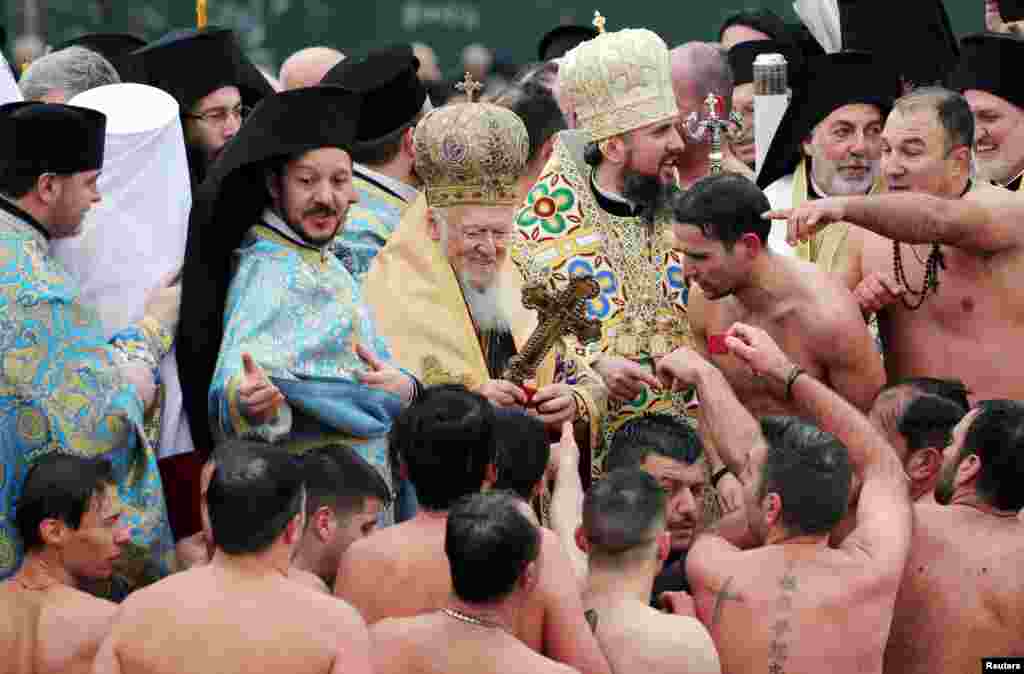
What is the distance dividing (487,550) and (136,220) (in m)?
2.13

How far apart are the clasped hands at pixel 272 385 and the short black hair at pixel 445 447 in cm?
64

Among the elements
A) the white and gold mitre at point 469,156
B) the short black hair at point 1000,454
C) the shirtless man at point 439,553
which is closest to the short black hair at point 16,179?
the shirtless man at point 439,553

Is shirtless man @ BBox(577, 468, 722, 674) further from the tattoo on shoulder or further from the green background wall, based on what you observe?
the green background wall

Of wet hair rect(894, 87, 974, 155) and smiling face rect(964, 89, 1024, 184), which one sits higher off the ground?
wet hair rect(894, 87, 974, 155)

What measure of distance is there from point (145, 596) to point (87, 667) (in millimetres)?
476

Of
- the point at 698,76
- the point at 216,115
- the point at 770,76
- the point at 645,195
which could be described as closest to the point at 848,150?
the point at 770,76

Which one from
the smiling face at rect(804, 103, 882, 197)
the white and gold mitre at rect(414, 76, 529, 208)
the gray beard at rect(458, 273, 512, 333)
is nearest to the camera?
the white and gold mitre at rect(414, 76, 529, 208)

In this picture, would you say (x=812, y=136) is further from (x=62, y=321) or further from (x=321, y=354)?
(x=62, y=321)

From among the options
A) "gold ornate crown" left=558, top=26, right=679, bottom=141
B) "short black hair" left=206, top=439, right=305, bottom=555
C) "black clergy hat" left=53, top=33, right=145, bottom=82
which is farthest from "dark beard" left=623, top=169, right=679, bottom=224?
"short black hair" left=206, top=439, right=305, bottom=555

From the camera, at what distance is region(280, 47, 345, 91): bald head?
9.59m

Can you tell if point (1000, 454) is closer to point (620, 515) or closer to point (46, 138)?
point (620, 515)

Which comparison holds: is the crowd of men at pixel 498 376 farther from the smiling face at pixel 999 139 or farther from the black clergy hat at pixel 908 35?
the black clergy hat at pixel 908 35

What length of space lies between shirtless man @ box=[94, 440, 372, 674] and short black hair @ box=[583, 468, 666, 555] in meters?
0.76

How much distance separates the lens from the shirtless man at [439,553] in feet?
19.2
